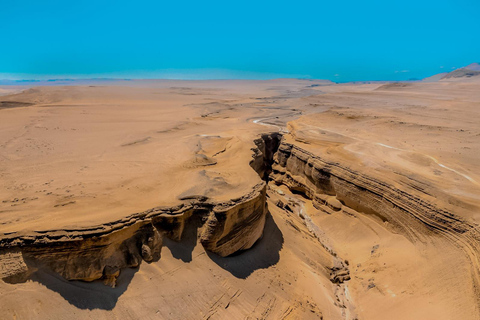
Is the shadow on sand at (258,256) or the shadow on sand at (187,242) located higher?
the shadow on sand at (187,242)

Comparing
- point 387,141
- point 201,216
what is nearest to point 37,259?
point 201,216

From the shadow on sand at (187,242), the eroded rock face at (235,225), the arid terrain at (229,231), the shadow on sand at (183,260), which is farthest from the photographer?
the eroded rock face at (235,225)

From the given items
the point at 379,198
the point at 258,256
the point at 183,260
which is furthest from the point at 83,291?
the point at 379,198

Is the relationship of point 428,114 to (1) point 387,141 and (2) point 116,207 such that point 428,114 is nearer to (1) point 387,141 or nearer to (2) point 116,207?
(1) point 387,141

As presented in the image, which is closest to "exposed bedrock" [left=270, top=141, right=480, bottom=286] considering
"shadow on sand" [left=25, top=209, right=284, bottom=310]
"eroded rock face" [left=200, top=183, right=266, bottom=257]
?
"shadow on sand" [left=25, top=209, right=284, bottom=310]

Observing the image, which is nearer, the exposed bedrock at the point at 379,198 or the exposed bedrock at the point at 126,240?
the exposed bedrock at the point at 126,240

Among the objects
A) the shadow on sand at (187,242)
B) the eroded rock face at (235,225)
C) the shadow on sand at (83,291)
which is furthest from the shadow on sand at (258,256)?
the shadow on sand at (83,291)

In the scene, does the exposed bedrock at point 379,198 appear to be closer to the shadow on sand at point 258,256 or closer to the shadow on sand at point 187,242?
the shadow on sand at point 258,256
